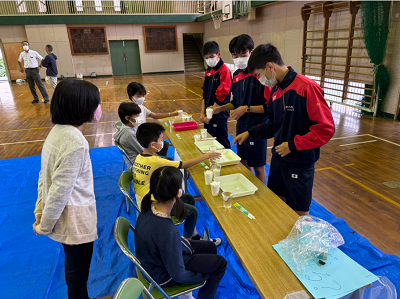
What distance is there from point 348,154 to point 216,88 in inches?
104

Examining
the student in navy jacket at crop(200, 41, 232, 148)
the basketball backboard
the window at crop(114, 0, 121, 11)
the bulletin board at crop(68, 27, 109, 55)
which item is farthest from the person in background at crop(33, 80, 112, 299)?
the window at crop(114, 0, 121, 11)

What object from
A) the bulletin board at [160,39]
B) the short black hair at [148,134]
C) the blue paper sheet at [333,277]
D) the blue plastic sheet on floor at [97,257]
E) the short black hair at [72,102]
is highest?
the bulletin board at [160,39]

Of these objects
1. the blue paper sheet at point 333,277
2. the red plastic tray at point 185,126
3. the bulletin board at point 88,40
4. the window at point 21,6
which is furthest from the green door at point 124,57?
the blue paper sheet at point 333,277

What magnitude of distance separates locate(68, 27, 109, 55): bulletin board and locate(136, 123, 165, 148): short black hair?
52.8ft

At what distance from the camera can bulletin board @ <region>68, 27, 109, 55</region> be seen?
15.5 m

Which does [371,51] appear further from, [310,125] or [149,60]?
[149,60]

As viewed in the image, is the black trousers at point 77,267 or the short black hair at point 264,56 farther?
the short black hair at point 264,56

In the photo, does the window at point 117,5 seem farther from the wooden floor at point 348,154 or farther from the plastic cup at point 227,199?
the plastic cup at point 227,199

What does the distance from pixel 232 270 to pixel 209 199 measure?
85cm

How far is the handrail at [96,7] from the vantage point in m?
14.7

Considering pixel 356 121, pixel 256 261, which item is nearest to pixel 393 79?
pixel 356 121

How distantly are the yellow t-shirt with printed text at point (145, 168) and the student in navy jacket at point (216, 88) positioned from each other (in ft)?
5.10

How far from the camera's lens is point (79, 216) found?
1442mm

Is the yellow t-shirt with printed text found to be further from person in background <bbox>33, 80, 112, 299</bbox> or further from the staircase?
the staircase
